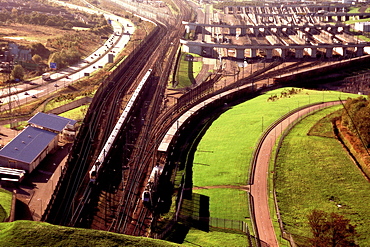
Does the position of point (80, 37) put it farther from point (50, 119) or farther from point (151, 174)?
point (151, 174)

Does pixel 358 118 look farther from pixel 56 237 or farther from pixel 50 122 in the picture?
pixel 50 122

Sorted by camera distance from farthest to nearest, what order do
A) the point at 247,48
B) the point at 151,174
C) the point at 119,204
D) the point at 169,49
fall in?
the point at 169,49
the point at 247,48
the point at 151,174
the point at 119,204

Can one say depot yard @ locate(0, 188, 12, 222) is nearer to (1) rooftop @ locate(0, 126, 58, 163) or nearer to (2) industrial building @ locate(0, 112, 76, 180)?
(2) industrial building @ locate(0, 112, 76, 180)

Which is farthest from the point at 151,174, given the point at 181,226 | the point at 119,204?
the point at 181,226

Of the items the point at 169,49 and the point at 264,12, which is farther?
the point at 264,12

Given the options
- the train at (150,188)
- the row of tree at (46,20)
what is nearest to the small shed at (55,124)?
the train at (150,188)

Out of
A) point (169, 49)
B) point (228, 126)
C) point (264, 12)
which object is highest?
point (264, 12)
